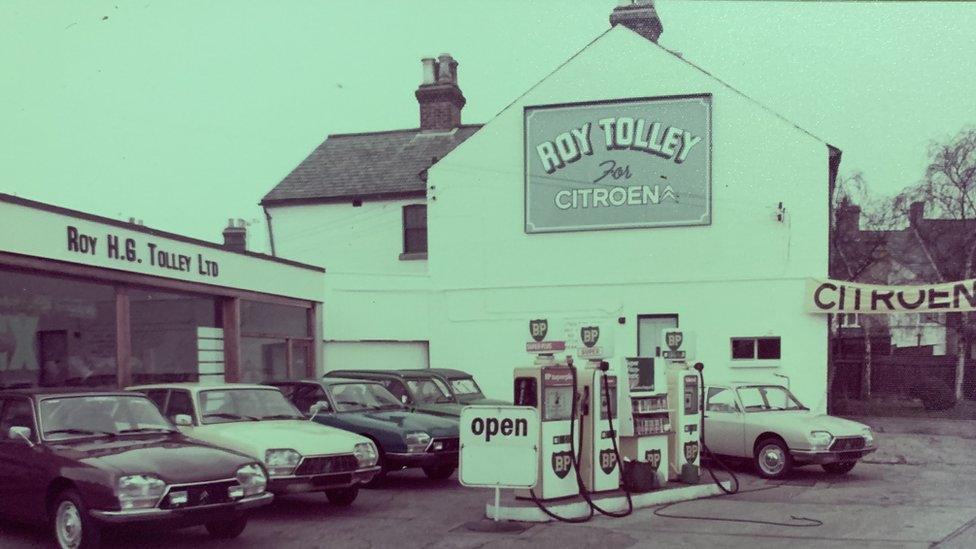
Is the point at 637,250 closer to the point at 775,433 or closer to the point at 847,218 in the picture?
the point at 775,433

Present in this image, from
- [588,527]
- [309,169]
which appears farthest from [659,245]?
[588,527]

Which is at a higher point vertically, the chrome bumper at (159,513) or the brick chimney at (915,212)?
the brick chimney at (915,212)

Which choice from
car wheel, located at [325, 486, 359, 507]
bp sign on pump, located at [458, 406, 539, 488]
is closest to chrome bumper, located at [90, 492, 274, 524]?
bp sign on pump, located at [458, 406, 539, 488]

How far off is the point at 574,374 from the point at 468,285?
1256 centimetres

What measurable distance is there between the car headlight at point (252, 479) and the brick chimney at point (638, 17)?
17536mm

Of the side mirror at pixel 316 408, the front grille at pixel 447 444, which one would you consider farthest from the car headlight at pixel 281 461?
the front grille at pixel 447 444

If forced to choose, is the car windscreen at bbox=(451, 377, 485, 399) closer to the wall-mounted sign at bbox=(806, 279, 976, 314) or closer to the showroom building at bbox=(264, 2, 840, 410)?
the showroom building at bbox=(264, 2, 840, 410)

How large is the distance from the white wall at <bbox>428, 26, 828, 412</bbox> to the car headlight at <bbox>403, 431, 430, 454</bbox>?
33.2ft

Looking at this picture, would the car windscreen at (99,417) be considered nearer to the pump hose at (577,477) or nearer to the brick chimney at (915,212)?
the pump hose at (577,477)

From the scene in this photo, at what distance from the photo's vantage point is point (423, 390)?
16.2 meters

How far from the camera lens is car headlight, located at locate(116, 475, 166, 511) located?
25.9 ft

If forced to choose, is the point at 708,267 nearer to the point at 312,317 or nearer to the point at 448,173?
the point at 448,173

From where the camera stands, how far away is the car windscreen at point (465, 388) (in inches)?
677

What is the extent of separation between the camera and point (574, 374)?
1093 cm
